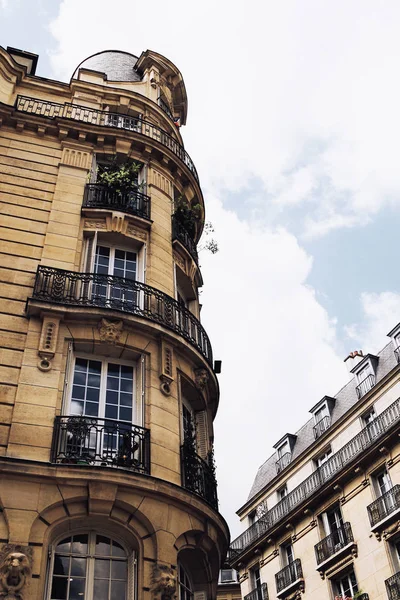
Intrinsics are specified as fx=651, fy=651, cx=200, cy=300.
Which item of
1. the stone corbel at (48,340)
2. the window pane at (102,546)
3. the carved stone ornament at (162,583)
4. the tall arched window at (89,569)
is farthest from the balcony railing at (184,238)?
the carved stone ornament at (162,583)

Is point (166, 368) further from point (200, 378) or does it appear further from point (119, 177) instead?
point (119, 177)

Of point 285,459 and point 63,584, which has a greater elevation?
point 285,459

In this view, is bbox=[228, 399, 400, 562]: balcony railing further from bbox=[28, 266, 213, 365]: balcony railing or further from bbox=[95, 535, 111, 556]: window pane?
bbox=[95, 535, 111, 556]: window pane

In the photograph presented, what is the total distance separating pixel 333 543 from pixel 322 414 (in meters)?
7.33

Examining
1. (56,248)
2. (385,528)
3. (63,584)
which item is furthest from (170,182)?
(385,528)

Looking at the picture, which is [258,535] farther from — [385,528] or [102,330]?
[102,330]

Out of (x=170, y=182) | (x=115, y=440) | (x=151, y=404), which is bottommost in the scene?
(x=115, y=440)

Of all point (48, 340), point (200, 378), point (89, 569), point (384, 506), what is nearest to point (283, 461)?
point (384, 506)

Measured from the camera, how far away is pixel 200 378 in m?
13.9

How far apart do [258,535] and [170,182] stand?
20.4m

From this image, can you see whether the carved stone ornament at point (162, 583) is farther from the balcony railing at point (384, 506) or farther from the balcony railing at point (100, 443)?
the balcony railing at point (384, 506)

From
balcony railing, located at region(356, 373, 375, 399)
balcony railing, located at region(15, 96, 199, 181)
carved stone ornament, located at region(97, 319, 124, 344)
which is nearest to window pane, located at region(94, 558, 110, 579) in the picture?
carved stone ornament, located at region(97, 319, 124, 344)

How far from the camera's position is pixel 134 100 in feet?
63.3

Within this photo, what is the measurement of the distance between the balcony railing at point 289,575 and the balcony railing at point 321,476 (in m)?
2.12
